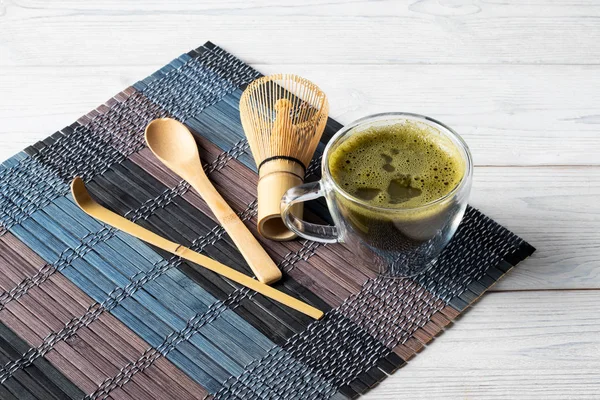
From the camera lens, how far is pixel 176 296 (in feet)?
3.16

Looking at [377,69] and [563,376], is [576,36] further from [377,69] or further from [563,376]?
[563,376]

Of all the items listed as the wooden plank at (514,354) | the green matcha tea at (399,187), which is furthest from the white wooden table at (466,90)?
the green matcha tea at (399,187)

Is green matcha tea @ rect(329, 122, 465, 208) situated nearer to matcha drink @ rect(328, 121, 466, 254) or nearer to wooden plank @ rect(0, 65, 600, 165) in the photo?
matcha drink @ rect(328, 121, 466, 254)

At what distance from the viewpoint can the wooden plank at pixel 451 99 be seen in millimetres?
1178

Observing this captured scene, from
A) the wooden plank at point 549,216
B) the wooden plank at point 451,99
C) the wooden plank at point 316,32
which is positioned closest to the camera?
the wooden plank at point 549,216

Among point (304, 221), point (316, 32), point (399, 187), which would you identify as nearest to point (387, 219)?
point (399, 187)

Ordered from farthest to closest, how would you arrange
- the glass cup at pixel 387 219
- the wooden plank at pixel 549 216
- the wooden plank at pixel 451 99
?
the wooden plank at pixel 451 99 → the wooden plank at pixel 549 216 → the glass cup at pixel 387 219

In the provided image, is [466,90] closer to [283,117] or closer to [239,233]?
[283,117]

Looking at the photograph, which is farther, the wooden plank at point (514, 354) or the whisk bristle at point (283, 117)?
the whisk bristle at point (283, 117)

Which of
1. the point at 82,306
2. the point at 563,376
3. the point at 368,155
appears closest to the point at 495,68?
the point at 368,155

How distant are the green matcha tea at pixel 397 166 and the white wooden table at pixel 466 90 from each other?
164mm

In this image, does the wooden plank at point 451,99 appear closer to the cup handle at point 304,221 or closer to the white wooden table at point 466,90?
the white wooden table at point 466,90

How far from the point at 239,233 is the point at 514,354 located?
0.35 metres

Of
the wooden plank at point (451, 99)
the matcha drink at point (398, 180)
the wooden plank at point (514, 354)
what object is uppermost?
the matcha drink at point (398, 180)
